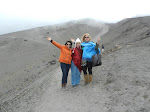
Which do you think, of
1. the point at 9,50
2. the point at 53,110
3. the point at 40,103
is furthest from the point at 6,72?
the point at 53,110

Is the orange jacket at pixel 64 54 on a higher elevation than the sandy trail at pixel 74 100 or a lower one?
higher

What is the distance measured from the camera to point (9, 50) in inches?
746

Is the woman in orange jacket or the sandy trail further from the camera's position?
the woman in orange jacket

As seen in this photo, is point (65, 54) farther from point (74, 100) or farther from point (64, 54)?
point (74, 100)

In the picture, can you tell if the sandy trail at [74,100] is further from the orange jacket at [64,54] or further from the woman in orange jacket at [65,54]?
the orange jacket at [64,54]

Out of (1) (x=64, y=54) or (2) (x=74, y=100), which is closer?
(2) (x=74, y=100)

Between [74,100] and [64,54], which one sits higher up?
[64,54]

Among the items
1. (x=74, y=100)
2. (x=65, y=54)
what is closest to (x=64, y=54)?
A: (x=65, y=54)

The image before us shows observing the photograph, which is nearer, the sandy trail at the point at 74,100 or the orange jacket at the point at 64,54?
the sandy trail at the point at 74,100

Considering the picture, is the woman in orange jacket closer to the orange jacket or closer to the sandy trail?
the orange jacket

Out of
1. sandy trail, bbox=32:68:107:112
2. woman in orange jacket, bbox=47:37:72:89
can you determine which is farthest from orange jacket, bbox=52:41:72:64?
sandy trail, bbox=32:68:107:112

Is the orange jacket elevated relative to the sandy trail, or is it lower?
elevated

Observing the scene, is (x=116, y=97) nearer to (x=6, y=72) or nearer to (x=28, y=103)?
(x=28, y=103)

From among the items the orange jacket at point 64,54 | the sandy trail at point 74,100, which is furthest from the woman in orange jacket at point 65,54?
the sandy trail at point 74,100
